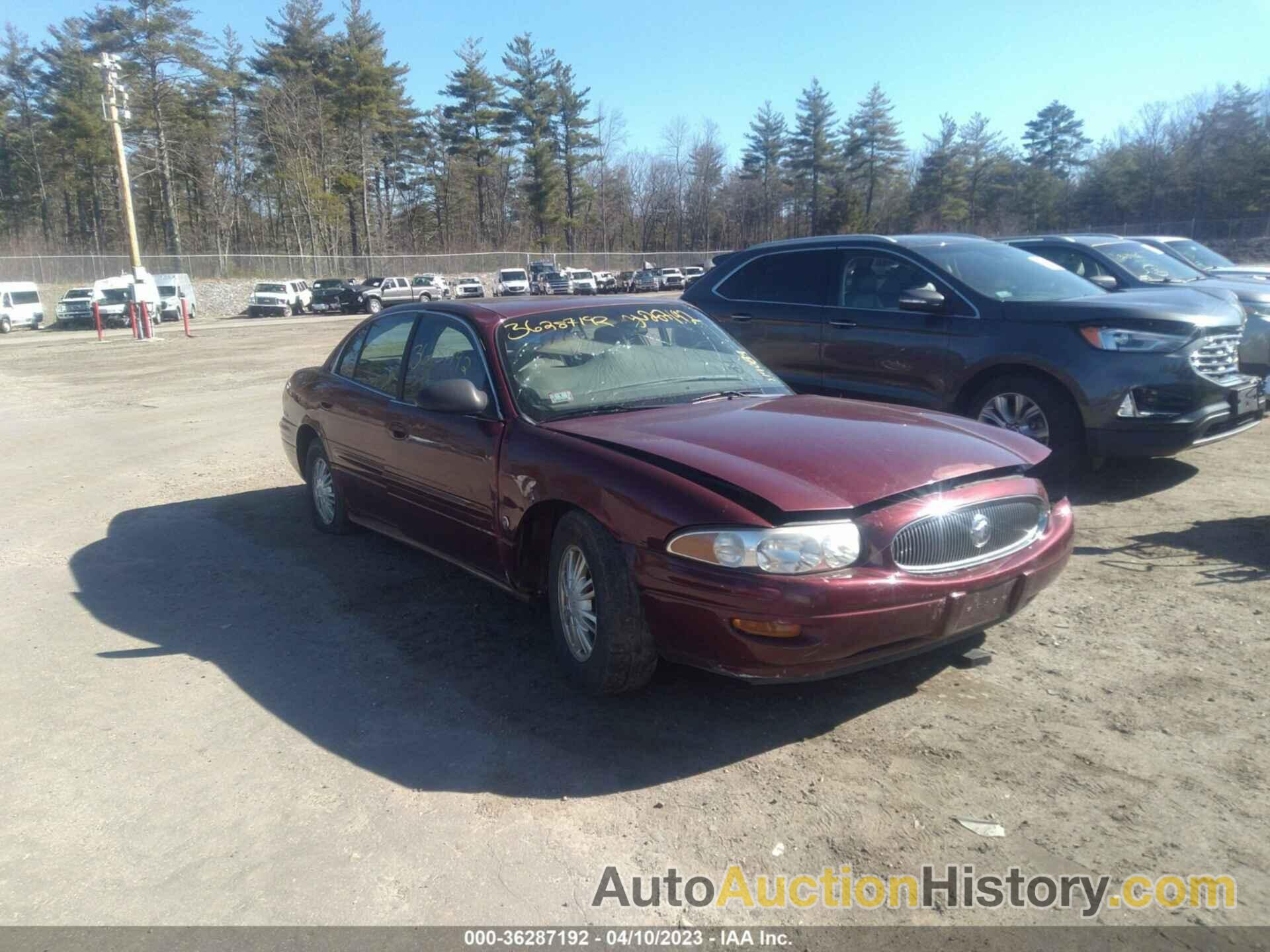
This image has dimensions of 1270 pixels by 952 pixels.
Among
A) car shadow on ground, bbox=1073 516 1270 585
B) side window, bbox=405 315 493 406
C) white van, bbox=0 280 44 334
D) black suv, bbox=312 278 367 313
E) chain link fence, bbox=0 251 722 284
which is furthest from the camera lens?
chain link fence, bbox=0 251 722 284

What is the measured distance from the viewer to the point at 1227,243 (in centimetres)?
4194

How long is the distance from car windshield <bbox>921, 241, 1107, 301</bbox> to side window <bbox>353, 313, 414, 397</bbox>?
13.0 ft

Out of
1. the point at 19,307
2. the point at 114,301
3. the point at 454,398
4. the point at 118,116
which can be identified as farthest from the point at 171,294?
the point at 454,398

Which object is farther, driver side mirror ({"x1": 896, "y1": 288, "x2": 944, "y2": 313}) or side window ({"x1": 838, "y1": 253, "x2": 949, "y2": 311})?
side window ({"x1": 838, "y1": 253, "x2": 949, "y2": 311})

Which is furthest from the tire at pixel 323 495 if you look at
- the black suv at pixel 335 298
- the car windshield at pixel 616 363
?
the black suv at pixel 335 298

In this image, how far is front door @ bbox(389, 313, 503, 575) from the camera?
4.50m

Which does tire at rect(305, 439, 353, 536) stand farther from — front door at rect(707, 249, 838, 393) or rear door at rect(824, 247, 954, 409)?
rear door at rect(824, 247, 954, 409)

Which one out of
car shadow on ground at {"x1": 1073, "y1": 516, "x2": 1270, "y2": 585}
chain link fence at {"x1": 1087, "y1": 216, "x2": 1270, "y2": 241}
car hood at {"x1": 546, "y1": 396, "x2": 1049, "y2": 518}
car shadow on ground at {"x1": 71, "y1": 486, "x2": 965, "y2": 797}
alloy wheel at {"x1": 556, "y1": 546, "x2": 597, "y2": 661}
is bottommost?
car shadow on ground at {"x1": 71, "y1": 486, "x2": 965, "y2": 797}

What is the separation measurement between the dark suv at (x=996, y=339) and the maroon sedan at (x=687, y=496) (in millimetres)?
2327

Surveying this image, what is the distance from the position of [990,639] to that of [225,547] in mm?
4833

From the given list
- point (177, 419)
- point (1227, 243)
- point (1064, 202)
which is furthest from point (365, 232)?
point (177, 419)

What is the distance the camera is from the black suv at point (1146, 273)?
937 cm

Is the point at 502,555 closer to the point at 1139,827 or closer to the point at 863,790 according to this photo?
the point at 863,790

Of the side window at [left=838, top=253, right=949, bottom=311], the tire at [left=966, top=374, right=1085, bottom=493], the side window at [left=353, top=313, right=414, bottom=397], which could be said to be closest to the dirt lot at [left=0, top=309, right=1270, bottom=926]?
the tire at [left=966, top=374, right=1085, bottom=493]
